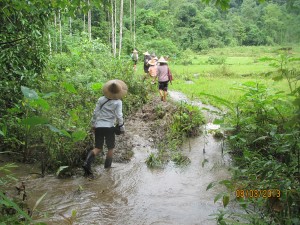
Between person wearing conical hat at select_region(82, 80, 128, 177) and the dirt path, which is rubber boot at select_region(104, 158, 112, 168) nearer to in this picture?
person wearing conical hat at select_region(82, 80, 128, 177)

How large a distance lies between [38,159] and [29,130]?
675mm

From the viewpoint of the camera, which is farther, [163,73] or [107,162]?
[163,73]

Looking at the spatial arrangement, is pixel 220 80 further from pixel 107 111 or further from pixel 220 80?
pixel 107 111

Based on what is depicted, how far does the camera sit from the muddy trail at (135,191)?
4141mm

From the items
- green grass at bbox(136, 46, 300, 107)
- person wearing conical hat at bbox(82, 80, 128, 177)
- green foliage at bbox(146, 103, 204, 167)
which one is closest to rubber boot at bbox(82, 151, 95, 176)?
person wearing conical hat at bbox(82, 80, 128, 177)

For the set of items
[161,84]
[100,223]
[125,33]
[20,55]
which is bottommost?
[100,223]

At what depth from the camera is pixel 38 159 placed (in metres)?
5.82

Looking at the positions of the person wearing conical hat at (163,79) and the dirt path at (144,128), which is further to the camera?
the person wearing conical hat at (163,79)

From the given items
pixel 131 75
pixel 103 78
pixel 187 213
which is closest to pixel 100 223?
pixel 187 213

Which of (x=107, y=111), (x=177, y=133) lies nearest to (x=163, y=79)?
(x=177, y=133)

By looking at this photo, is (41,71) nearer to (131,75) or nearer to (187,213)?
(131,75)

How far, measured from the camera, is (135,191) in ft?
16.5

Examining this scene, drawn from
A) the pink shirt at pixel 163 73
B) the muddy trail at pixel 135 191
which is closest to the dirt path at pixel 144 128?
the muddy trail at pixel 135 191
